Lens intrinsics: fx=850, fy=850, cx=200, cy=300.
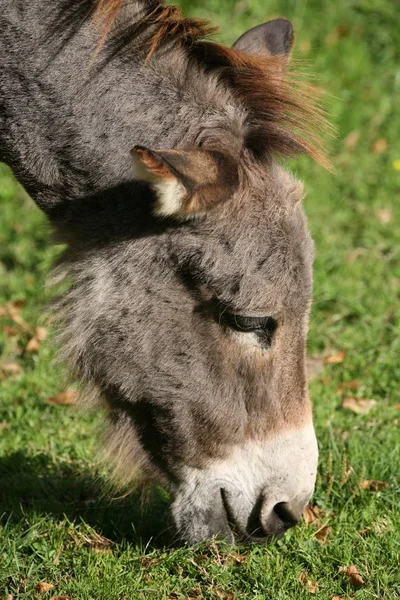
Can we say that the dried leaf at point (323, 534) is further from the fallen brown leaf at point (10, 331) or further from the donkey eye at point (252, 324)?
the fallen brown leaf at point (10, 331)

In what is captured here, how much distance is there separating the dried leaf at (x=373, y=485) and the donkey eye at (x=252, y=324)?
1242 millimetres

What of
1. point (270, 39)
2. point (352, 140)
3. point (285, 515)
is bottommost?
point (285, 515)

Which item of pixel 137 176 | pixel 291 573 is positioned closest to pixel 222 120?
pixel 137 176

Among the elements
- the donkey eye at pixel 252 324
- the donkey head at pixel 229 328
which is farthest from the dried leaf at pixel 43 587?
the donkey eye at pixel 252 324

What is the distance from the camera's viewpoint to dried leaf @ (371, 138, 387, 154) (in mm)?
8289

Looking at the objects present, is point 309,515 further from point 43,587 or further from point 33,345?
point 33,345

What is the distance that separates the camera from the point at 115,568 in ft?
12.3

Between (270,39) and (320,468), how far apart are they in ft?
7.29

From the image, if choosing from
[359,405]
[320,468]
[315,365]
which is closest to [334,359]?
[315,365]

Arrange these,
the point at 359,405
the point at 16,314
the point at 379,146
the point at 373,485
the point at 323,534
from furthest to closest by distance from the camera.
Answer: the point at 379,146 → the point at 16,314 → the point at 359,405 → the point at 373,485 → the point at 323,534

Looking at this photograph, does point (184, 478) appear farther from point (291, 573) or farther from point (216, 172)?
point (216, 172)

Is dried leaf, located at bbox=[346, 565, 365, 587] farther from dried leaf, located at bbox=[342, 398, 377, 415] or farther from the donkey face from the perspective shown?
dried leaf, located at bbox=[342, 398, 377, 415]

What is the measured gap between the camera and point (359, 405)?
5.12 metres

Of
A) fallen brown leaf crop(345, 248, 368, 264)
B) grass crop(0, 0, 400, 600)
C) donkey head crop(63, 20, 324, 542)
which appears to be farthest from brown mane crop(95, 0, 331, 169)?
fallen brown leaf crop(345, 248, 368, 264)
